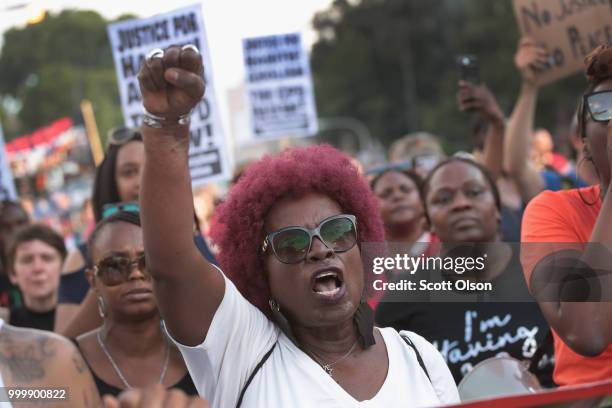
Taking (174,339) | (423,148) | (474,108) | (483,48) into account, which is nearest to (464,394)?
(174,339)

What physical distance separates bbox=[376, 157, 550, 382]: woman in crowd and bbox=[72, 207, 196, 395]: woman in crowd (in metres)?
0.89

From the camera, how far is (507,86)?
135 ft

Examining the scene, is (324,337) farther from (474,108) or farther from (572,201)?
(474,108)

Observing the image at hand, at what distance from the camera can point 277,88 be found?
30.6 ft

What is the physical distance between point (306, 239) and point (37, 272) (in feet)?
9.95

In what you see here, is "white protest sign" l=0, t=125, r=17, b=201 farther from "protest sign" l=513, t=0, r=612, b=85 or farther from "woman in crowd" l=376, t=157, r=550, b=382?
"protest sign" l=513, t=0, r=612, b=85

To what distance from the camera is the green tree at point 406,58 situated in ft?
141

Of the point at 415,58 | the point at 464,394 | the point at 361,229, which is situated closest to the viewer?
the point at 464,394

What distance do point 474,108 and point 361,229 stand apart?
8.68 ft

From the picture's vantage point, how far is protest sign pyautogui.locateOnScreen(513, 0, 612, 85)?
507cm

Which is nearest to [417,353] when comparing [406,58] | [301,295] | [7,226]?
[301,295]

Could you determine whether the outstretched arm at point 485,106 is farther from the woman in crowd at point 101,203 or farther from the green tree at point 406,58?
the green tree at point 406,58

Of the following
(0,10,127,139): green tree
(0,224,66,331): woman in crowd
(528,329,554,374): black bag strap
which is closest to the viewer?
(528,329,554,374): black bag strap

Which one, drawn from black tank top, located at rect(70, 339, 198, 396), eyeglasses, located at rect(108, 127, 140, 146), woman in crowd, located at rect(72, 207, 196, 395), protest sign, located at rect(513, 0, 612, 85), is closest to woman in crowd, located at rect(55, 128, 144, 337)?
eyeglasses, located at rect(108, 127, 140, 146)
